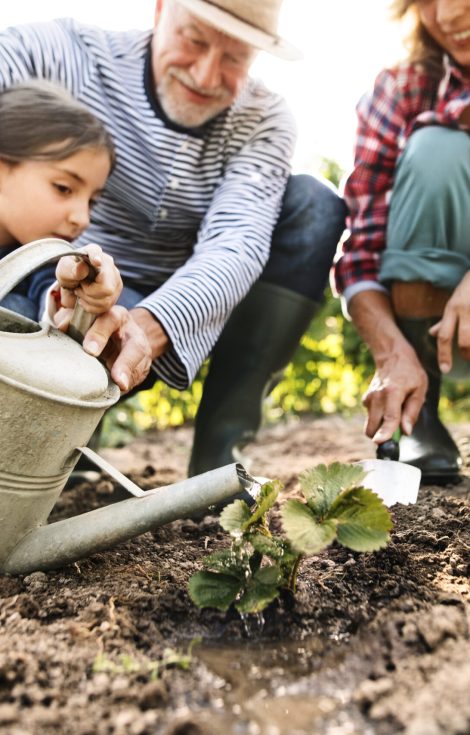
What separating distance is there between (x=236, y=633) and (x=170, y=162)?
57.2 inches

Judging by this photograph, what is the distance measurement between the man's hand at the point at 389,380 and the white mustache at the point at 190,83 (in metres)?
0.76

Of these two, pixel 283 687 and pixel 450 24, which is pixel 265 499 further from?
pixel 450 24

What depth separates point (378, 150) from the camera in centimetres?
238

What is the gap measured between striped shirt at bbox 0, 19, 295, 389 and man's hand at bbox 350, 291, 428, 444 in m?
0.39

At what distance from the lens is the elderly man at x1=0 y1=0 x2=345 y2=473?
2.08m

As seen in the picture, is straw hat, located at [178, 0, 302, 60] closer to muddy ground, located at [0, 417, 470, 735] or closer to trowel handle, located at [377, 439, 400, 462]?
trowel handle, located at [377, 439, 400, 462]

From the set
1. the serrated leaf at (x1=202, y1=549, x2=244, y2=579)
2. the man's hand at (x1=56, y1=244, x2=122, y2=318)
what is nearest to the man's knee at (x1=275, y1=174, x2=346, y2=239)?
the man's hand at (x1=56, y1=244, x2=122, y2=318)

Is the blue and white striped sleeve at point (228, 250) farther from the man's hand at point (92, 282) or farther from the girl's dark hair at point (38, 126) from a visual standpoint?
the girl's dark hair at point (38, 126)

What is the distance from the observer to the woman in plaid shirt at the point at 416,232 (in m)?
2.12

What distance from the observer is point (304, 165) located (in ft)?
14.0

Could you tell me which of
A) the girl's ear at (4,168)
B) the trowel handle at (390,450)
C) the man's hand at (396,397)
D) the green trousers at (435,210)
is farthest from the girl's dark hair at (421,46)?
the girl's ear at (4,168)

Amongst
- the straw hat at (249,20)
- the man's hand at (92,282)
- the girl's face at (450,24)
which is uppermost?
the girl's face at (450,24)

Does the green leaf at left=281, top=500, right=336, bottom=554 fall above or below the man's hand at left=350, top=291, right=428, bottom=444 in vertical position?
above

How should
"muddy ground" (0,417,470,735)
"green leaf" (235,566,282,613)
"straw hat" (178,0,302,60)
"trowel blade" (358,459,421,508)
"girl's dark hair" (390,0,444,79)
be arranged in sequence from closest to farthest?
"muddy ground" (0,417,470,735), "green leaf" (235,566,282,613), "trowel blade" (358,459,421,508), "straw hat" (178,0,302,60), "girl's dark hair" (390,0,444,79)
